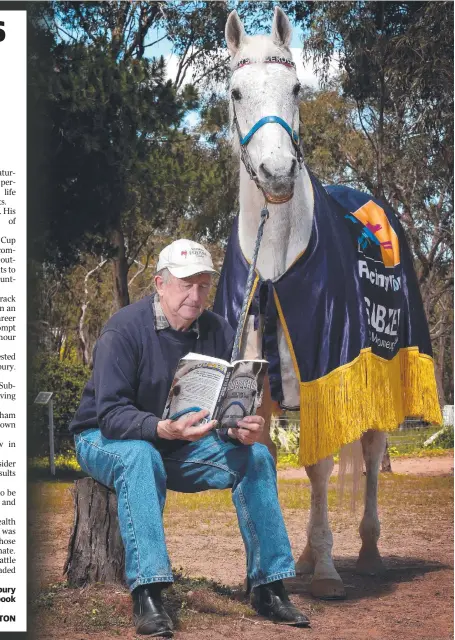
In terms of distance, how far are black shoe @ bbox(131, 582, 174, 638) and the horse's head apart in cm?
169

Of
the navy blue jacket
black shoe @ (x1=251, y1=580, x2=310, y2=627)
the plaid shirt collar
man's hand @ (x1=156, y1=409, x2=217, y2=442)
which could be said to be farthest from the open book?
black shoe @ (x1=251, y1=580, x2=310, y2=627)

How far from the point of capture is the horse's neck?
432 cm

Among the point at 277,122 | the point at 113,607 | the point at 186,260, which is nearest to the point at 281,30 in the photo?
the point at 277,122

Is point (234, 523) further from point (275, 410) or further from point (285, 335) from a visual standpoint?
point (285, 335)

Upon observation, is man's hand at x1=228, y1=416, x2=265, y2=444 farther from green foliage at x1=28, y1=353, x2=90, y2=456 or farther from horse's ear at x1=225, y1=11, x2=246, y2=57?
green foliage at x1=28, y1=353, x2=90, y2=456

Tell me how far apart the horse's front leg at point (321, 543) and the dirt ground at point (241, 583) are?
82mm

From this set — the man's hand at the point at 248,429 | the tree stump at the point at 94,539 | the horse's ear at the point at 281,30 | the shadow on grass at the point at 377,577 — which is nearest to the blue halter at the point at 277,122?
the horse's ear at the point at 281,30

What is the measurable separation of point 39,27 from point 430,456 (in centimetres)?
1144

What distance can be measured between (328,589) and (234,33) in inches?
108

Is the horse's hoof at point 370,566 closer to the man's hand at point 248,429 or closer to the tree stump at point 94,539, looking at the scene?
the tree stump at point 94,539

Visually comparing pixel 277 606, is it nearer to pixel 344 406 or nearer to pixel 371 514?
pixel 344 406

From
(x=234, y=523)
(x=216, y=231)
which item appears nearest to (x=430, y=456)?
(x=216, y=231)

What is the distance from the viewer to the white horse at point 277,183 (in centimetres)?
387

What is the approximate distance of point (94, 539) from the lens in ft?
12.9
